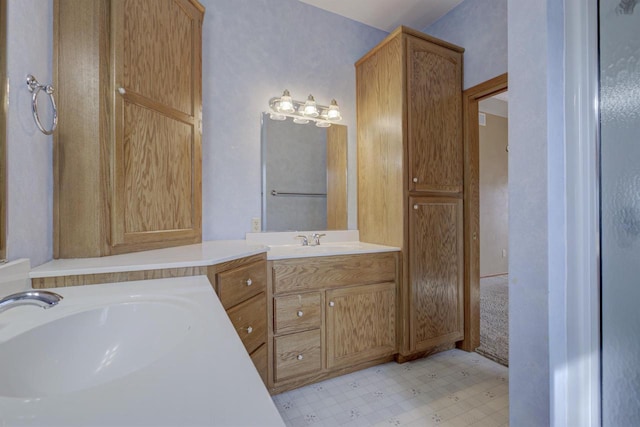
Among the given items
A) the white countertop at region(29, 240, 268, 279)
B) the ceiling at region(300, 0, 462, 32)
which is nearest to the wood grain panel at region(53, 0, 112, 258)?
the white countertop at region(29, 240, 268, 279)

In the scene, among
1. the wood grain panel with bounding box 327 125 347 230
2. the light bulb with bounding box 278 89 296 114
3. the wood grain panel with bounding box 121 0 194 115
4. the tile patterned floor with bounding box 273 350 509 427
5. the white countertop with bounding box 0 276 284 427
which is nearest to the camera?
the white countertop with bounding box 0 276 284 427

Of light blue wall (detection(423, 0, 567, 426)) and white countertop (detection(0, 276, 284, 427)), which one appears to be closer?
white countertop (detection(0, 276, 284, 427))

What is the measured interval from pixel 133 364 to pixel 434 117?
2.17 m

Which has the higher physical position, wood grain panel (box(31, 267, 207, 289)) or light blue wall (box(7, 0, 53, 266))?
light blue wall (box(7, 0, 53, 266))

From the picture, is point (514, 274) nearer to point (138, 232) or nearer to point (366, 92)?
point (138, 232)

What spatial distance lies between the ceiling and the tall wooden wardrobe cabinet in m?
1.28

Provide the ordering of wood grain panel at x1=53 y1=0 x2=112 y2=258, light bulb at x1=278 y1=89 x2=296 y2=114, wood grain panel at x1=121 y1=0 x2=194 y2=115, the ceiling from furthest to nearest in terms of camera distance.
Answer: the ceiling < light bulb at x1=278 y1=89 x2=296 y2=114 < wood grain panel at x1=121 y1=0 x2=194 y2=115 < wood grain panel at x1=53 y1=0 x2=112 y2=258

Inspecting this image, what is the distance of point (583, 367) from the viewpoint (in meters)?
0.89

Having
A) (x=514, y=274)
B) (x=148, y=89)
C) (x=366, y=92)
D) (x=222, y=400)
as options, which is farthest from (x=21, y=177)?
(x=366, y=92)

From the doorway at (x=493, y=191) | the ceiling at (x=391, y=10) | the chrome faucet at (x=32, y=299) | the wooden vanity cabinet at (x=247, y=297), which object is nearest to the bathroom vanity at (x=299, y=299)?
the wooden vanity cabinet at (x=247, y=297)

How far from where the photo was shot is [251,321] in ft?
4.86

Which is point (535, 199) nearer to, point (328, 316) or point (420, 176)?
point (420, 176)

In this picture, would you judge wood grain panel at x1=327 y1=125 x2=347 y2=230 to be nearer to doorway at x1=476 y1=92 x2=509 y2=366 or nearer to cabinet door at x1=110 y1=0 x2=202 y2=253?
cabinet door at x1=110 y1=0 x2=202 y2=253

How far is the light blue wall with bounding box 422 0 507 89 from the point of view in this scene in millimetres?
2025
